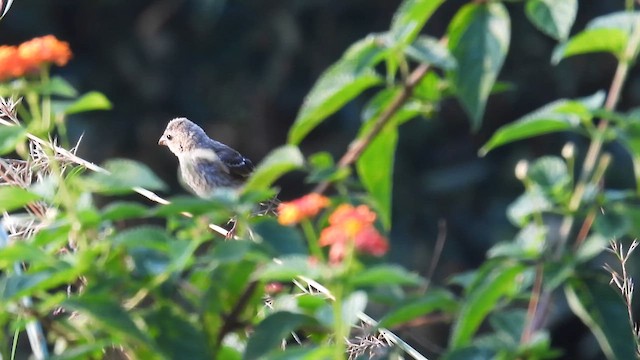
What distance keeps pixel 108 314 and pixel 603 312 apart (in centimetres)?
42

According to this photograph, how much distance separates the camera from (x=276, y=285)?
144 cm

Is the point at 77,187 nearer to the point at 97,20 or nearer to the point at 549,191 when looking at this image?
the point at 549,191

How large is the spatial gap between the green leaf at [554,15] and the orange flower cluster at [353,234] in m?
0.22

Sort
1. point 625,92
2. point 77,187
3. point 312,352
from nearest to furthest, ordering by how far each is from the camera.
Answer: point 312,352
point 77,187
point 625,92

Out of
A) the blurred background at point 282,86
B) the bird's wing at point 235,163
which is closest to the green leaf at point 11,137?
the bird's wing at point 235,163

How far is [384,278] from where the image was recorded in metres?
1.09

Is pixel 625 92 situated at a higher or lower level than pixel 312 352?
lower

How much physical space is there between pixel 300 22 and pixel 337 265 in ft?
27.3

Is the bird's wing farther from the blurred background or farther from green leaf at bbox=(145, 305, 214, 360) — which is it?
the blurred background

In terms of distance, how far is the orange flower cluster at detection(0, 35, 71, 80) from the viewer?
1.25 meters

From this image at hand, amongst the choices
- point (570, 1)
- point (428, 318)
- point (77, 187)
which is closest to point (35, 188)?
point (77, 187)

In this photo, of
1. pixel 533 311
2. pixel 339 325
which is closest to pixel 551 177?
pixel 533 311

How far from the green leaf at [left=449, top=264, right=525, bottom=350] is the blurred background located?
300 inches

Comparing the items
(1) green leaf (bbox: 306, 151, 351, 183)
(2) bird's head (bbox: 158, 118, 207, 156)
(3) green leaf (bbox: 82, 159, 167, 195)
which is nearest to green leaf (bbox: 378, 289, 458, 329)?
(1) green leaf (bbox: 306, 151, 351, 183)
